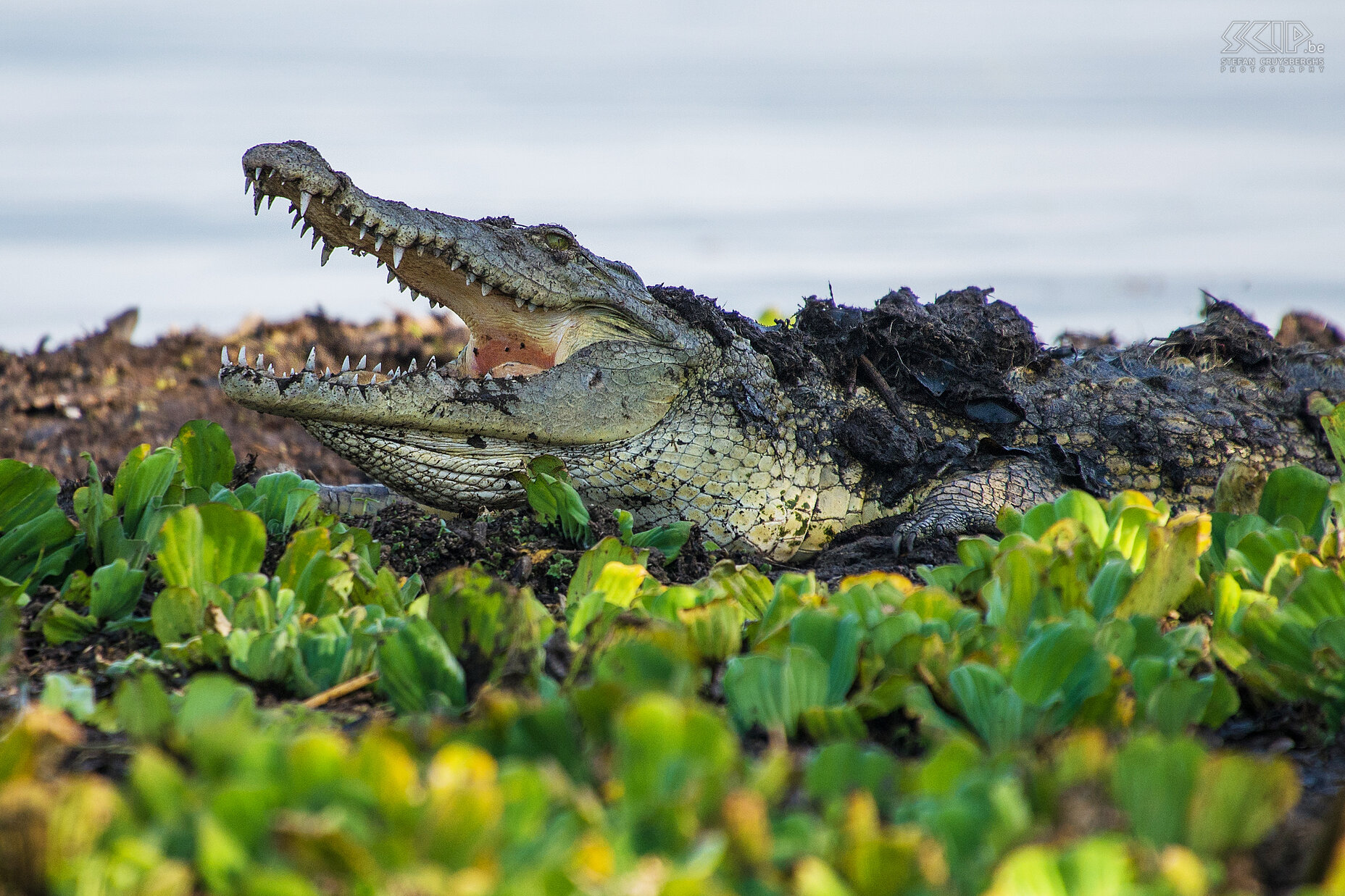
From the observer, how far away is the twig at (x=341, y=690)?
2188 mm

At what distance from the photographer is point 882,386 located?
513cm

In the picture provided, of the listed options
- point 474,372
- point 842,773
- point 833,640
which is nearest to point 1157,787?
point 842,773

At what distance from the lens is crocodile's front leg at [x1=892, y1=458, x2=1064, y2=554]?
4.35 metres

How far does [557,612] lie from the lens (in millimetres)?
3059

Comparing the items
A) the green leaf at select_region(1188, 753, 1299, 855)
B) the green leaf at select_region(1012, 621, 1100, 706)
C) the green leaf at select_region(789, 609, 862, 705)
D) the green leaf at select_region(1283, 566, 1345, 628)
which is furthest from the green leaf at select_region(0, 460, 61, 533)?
the green leaf at select_region(1283, 566, 1345, 628)

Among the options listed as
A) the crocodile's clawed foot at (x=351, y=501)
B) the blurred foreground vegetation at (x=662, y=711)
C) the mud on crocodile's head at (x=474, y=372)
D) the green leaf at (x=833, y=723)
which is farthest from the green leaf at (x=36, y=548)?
the green leaf at (x=833, y=723)

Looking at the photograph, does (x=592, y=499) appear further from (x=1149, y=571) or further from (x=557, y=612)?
(x=1149, y=571)

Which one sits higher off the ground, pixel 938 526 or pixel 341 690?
pixel 938 526

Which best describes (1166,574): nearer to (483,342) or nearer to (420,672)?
(420,672)

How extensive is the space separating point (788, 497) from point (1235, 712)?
8.80 feet

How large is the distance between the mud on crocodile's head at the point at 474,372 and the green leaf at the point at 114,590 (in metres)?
1.65

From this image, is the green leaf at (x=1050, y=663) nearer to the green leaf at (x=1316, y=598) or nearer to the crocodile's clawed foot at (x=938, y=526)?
the green leaf at (x=1316, y=598)

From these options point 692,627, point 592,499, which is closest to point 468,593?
point 692,627

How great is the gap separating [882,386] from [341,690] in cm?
339
